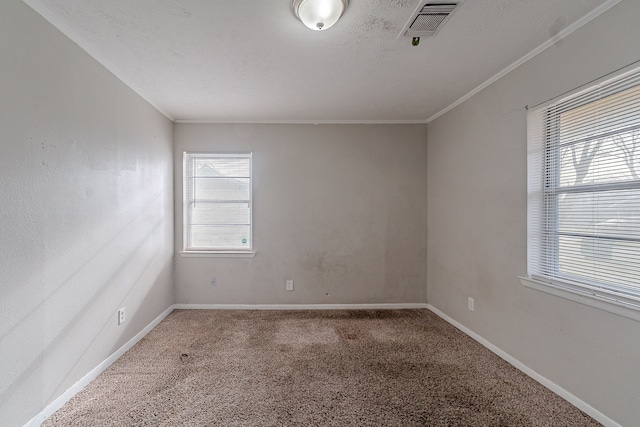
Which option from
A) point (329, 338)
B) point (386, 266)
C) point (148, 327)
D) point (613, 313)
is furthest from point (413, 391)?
point (148, 327)

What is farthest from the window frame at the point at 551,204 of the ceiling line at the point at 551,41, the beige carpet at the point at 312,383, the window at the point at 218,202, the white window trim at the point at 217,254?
the window at the point at 218,202

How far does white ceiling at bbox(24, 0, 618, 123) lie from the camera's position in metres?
1.65

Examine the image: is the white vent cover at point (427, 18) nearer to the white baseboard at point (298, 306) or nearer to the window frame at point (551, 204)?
the window frame at point (551, 204)

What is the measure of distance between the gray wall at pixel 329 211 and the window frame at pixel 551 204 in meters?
1.58

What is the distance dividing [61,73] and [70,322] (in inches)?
65.2

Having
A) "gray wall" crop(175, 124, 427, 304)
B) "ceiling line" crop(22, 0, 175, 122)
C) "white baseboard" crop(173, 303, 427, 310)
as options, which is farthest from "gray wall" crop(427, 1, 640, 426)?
"ceiling line" crop(22, 0, 175, 122)

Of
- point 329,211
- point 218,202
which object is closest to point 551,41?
point 329,211

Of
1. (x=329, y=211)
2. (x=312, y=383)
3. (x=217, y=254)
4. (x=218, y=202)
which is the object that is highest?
(x=218, y=202)

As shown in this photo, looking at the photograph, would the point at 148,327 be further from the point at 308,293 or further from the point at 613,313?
the point at 613,313

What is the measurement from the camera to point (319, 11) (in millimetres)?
1592

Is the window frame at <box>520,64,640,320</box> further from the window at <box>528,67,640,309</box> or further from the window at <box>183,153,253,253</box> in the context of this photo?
the window at <box>183,153,253,253</box>

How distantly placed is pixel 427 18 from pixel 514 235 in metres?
1.81

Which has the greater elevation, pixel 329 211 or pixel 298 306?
pixel 329 211

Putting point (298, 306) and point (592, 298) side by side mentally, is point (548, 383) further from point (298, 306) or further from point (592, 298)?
point (298, 306)
